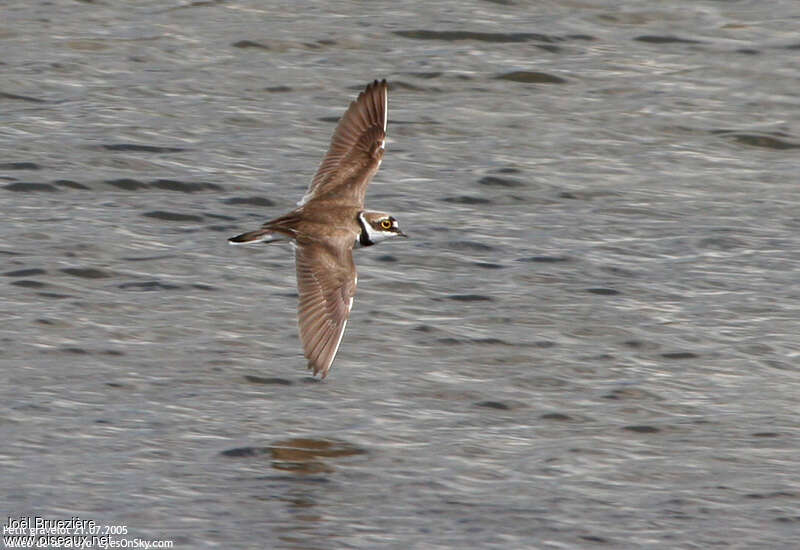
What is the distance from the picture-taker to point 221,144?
14000mm

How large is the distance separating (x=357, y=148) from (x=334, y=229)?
921mm

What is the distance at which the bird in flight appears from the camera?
9.80 meters

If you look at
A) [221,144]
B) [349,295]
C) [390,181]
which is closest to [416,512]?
[349,295]

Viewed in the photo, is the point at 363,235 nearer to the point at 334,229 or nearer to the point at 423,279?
the point at 334,229

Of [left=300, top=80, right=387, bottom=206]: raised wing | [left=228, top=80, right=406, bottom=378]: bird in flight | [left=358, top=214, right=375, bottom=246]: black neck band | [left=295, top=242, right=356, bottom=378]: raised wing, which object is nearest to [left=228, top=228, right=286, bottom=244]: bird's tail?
[left=228, top=80, right=406, bottom=378]: bird in flight

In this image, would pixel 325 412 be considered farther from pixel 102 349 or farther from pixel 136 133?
pixel 136 133

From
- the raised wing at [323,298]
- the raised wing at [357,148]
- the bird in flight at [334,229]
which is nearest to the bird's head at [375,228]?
the bird in flight at [334,229]

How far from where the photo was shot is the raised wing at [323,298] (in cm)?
953

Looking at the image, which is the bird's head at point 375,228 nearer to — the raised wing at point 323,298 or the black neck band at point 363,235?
the black neck band at point 363,235

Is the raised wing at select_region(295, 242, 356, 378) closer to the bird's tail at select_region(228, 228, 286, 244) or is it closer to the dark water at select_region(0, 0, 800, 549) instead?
the bird's tail at select_region(228, 228, 286, 244)

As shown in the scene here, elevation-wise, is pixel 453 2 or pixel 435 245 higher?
pixel 453 2

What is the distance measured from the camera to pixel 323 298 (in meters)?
10.0

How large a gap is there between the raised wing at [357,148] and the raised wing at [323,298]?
0.74 m

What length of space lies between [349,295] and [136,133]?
15.4 feet
